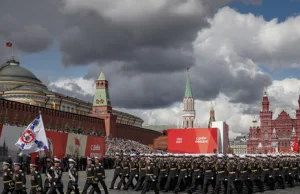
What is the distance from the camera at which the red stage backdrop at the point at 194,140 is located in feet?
161

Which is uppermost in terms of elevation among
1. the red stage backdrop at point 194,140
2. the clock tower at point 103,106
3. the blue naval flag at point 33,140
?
the clock tower at point 103,106

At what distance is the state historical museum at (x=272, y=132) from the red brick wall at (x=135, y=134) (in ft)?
111

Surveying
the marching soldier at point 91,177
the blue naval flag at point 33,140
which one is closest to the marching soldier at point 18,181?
the marching soldier at point 91,177

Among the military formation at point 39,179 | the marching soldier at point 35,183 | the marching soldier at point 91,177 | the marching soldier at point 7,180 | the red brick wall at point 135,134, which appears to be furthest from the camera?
the red brick wall at point 135,134

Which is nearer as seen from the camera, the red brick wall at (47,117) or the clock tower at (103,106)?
the red brick wall at (47,117)

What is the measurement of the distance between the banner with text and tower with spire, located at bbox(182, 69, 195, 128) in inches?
5199

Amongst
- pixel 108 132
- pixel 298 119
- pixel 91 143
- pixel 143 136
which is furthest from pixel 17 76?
pixel 298 119

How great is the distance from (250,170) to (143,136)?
83.6 m

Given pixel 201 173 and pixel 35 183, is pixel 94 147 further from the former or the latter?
pixel 35 183

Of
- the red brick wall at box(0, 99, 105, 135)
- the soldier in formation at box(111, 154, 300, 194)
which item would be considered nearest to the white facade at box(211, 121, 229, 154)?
the red brick wall at box(0, 99, 105, 135)

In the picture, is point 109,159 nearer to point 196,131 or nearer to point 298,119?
point 196,131

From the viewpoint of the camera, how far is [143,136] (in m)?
104

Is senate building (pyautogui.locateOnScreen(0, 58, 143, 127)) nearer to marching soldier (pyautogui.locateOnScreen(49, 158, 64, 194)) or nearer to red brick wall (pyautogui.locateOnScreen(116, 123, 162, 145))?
red brick wall (pyautogui.locateOnScreen(116, 123, 162, 145))

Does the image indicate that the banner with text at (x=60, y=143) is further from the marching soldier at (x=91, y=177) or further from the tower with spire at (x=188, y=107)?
the tower with spire at (x=188, y=107)
